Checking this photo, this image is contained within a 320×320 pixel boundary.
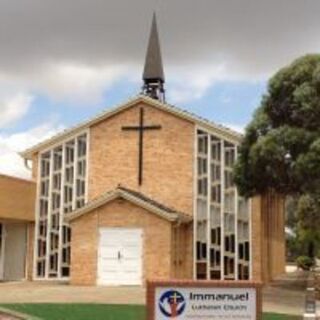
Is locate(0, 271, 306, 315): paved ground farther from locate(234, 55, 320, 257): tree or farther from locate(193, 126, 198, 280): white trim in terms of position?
locate(193, 126, 198, 280): white trim

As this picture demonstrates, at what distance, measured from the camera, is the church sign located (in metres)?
12.1

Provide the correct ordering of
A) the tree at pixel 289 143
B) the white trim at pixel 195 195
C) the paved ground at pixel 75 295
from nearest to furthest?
the paved ground at pixel 75 295, the tree at pixel 289 143, the white trim at pixel 195 195

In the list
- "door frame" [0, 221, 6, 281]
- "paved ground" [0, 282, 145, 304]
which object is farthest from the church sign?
"door frame" [0, 221, 6, 281]

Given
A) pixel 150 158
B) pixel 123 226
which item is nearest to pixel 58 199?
pixel 150 158

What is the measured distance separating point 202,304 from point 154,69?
34.3 m

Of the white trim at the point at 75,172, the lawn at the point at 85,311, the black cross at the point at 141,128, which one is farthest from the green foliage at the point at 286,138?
the white trim at the point at 75,172

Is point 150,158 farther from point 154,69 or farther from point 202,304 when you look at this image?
point 202,304

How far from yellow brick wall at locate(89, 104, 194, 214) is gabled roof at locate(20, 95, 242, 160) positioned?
0.24 m

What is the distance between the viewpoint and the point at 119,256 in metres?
31.5

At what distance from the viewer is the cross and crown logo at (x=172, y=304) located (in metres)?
12.1

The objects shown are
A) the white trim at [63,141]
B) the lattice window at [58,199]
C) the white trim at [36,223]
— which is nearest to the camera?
the lattice window at [58,199]

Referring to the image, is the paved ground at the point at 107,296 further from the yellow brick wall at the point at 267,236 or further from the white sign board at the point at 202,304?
the white sign board at the point at 202,304

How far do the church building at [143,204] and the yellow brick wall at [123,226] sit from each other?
39mm

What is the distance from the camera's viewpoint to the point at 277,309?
73.5 ft
